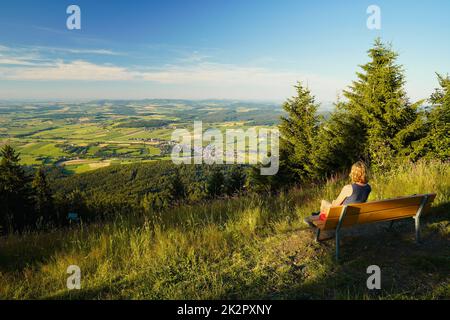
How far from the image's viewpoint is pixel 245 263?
381 cm

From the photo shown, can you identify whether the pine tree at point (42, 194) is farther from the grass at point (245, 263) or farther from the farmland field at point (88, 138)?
the farmland field at point (88, 138)

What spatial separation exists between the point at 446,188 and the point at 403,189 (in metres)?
0.75

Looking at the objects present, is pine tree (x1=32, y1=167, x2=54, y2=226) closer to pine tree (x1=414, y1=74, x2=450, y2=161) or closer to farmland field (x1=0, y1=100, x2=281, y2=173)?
pine tree (x1=414, y1=74, x2=450, y2=161)

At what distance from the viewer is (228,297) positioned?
3.07 metres

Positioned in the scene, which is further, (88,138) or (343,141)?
(88,138)

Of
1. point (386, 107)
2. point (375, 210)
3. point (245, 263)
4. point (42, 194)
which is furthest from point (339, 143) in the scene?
point (42, 194)

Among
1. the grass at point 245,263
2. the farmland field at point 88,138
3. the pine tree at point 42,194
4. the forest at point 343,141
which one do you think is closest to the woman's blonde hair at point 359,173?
the grass at point 245,263

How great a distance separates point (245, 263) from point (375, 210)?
A: 1.90 meters

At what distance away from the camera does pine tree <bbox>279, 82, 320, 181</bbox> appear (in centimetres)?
1908

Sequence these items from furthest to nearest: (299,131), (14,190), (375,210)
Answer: (14,190) → (299,131) → (375,210)

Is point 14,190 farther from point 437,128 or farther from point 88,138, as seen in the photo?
point 88,138
